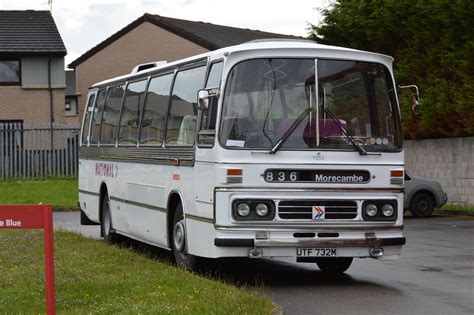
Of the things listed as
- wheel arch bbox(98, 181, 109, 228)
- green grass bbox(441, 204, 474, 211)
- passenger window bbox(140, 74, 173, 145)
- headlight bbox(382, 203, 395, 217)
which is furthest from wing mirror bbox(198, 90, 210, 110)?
green grass bbox(441, 204, 474, 211)

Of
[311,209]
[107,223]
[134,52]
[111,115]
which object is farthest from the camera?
[134,52]

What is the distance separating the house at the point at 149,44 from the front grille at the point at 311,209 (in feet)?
136

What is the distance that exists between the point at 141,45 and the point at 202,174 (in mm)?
45830

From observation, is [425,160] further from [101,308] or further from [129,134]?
[101,308]

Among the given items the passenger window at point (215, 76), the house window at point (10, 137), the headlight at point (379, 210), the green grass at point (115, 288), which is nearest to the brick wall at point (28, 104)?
the house window at point (10, 137)

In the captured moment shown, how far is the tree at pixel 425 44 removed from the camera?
27.2m

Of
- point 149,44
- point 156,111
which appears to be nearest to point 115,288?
point 156,111

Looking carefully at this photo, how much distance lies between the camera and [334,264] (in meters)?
14.8

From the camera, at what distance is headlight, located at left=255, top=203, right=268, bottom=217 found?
1269 cm

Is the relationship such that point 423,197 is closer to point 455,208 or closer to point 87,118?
point 455,208

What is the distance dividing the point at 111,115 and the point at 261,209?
6.72 m

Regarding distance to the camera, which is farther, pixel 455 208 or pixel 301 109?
pixel 455 208

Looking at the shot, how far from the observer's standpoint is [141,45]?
58406 mm

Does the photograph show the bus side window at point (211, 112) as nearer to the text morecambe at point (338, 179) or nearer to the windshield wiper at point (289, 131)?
the windshield wiper at point (289, 131)
